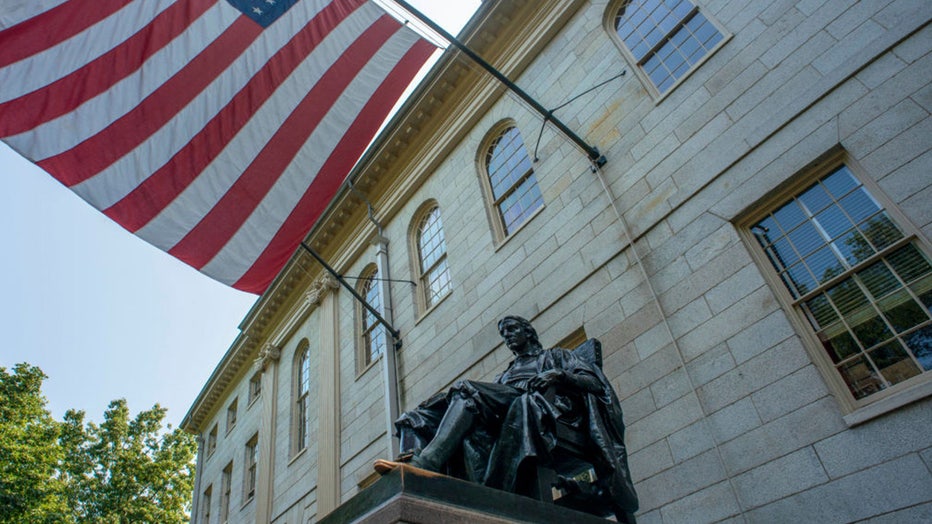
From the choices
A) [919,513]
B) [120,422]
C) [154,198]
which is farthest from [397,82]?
[120,422]

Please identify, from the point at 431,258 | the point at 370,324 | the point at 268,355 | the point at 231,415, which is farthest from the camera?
the point at 231,415

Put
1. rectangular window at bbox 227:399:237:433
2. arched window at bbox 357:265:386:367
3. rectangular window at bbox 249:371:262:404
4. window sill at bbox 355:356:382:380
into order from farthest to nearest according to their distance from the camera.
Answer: rectangular window at bbox 227:399:237:433 < rectangular window at bbox 249:371:262:404 < arched window at bbox 357:265:386:367 < window sill at bbox 355:356:382:380

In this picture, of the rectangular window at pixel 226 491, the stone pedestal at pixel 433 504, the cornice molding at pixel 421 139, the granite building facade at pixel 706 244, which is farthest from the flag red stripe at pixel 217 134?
the rectangular window at pixel 226 491

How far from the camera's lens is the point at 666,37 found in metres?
7.90

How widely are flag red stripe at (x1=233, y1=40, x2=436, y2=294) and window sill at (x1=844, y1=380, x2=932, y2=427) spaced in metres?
5.69

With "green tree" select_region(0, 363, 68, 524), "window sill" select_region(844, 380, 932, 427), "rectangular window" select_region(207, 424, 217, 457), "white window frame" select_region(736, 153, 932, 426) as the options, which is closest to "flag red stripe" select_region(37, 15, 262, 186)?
"white window frame" select_region(736, 153, 932, 426)

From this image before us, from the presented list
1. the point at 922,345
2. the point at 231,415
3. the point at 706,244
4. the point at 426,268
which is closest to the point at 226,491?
the point at 231,415

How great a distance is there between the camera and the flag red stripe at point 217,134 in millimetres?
6340

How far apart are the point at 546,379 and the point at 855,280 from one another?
127 inches

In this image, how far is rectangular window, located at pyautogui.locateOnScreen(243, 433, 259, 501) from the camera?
1653 cm

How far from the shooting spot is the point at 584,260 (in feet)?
25.3

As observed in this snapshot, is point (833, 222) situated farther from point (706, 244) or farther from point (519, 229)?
point (519, 229)

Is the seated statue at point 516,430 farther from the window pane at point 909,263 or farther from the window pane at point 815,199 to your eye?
the window pane at point 815,199

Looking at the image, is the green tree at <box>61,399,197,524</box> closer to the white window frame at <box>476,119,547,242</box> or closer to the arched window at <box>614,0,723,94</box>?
the white window frame at <box>476,119,547,242</box>
